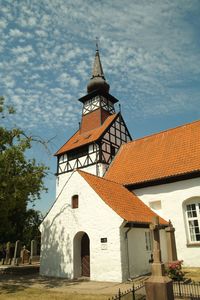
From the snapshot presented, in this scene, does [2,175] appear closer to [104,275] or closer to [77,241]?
[77,241]

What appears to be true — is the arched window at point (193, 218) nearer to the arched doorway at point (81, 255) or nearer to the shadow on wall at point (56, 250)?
the arched doorway at point (81, 255)

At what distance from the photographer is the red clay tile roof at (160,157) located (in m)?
17.6

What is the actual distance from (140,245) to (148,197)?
4317mm

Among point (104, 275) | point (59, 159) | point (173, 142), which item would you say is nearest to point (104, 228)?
point (104, 275)

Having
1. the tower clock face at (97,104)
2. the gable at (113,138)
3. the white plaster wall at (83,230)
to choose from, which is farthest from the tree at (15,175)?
the tower clock face at (97,104)

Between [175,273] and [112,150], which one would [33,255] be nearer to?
[112,150]

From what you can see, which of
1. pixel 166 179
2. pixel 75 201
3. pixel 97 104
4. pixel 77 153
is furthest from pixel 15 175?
pixel 97 104

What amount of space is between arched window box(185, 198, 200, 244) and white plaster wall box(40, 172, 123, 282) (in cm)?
548

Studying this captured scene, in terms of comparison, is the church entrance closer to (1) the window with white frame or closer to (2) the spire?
(1) the window with white frame

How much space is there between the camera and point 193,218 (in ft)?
52.9

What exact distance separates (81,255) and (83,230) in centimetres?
175

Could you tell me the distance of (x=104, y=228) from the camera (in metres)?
13.5

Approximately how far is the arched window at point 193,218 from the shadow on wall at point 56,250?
7.02 metres

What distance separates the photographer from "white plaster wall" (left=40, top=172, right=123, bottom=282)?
12945 millimetres
